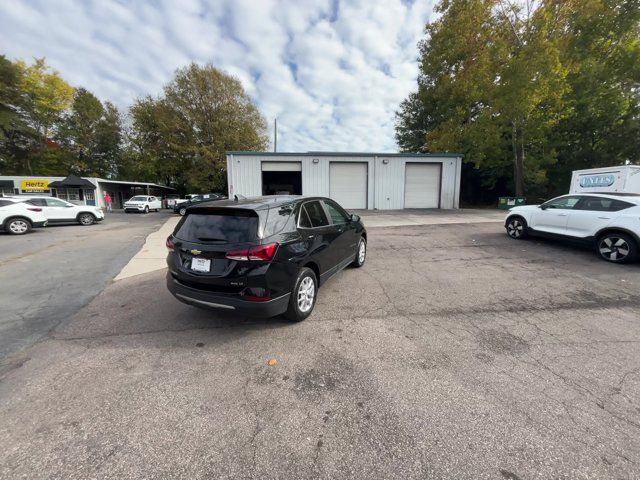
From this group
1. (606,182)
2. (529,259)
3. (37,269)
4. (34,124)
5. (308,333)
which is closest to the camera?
(308,333)

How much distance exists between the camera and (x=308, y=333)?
133 inches

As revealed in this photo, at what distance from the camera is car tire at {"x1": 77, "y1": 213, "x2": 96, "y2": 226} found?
586 inches

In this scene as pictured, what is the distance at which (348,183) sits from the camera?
20.0 meters

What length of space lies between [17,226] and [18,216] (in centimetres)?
43

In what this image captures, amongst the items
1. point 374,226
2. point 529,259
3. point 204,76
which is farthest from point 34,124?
point 529,259

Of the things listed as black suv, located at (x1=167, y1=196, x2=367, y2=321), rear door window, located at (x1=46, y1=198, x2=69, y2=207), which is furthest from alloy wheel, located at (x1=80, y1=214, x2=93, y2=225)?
black suv, located at (x1=167, y1=196, x2=367, y2=321)

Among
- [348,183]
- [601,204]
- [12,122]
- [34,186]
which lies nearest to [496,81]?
[348,183]

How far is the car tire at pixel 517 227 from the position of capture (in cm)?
859

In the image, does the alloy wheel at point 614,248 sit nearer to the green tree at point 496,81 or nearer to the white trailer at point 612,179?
the white trailer at point 612,179

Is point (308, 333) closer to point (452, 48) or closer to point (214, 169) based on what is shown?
point (452, 48)

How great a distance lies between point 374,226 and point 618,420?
1046 cm

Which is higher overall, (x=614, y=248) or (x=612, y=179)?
(x=612, y=179)

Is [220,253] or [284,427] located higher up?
[220,253]

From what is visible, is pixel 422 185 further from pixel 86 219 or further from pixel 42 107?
pixel 42 107
